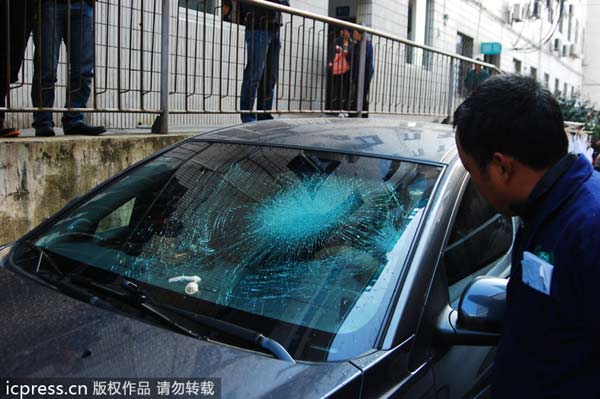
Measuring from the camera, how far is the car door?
1835 millimetres

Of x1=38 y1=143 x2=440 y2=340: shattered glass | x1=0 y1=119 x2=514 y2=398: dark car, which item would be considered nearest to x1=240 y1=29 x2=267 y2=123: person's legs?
x1=0 y1=119 x2=514 y2=398: dark car

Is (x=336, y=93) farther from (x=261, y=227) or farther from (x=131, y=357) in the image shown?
(x=131, y=357)

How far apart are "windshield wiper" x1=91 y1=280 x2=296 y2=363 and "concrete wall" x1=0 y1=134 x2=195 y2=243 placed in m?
1.82

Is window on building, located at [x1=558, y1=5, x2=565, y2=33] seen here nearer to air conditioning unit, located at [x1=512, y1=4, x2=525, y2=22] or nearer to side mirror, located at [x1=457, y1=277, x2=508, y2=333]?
air conditioning unit, located at [x1=512, y1=4, x2=525, y2=22]

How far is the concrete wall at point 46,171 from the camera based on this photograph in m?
3.37

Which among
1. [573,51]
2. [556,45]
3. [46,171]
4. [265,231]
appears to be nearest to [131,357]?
[265,231]

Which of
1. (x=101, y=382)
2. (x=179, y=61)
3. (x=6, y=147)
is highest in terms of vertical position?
(x=179, y=61)

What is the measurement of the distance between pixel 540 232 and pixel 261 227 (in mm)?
1017

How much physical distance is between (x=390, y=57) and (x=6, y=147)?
5169mm

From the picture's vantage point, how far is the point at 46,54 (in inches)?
155

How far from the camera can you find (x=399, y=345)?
5.32 ft

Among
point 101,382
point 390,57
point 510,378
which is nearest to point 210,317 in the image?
point 101,382

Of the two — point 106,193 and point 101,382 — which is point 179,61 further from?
point 101,382

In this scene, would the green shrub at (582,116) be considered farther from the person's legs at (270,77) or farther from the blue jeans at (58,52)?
the blue jeans at (58,52)
